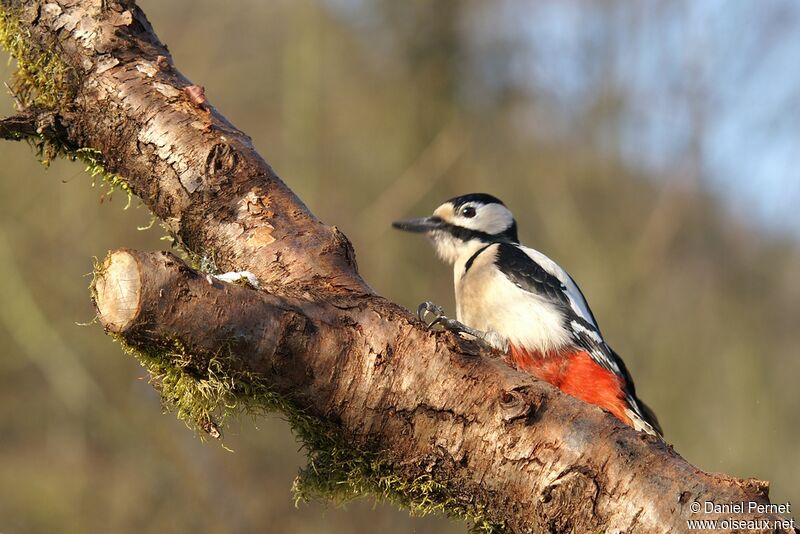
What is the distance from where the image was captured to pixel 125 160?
2488 millimetres

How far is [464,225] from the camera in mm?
4520

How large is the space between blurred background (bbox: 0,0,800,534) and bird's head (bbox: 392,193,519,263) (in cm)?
486

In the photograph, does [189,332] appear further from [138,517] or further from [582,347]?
[138,517]

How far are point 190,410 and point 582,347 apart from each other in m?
2.02

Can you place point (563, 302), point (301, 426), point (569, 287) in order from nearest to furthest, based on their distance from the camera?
point (301, 426) → point (563, 302) → point (569, 287)

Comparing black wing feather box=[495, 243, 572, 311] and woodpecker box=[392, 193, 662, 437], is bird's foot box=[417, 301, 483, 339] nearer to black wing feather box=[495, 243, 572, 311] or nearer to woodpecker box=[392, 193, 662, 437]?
woodpecker box=[392, 193, 662, 437]

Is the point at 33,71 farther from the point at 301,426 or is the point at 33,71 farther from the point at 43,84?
the point at 301,426

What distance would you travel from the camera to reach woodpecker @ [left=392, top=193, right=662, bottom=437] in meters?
3.49

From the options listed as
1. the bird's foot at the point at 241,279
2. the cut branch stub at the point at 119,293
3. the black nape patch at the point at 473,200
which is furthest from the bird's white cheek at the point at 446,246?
the cut branch stub at the point at 119,293

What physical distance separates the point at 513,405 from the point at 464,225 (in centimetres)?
256

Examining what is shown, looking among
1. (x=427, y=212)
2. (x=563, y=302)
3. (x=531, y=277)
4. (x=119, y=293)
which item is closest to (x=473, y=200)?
(x=531, y=277)

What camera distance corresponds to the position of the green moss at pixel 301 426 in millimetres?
2002

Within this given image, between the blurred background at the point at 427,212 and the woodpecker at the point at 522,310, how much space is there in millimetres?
4930

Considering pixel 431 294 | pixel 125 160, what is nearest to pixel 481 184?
pixel 431 294
